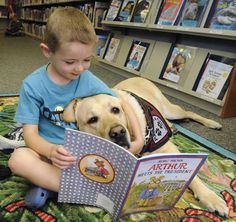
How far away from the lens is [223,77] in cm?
198

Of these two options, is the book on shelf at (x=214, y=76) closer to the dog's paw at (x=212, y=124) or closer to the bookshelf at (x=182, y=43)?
the bookshelf at (x=182, y=43)

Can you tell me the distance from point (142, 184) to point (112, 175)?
0.29ft

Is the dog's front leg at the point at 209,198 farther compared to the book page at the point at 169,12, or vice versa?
the book page at the point at 169,12

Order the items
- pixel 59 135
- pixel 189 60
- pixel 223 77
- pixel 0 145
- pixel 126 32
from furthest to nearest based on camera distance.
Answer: pixel 126 32
pixel 189 60
pixel 223 77
pixel 0 145
pixel 59 135

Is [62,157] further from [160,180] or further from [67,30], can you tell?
[67,30]

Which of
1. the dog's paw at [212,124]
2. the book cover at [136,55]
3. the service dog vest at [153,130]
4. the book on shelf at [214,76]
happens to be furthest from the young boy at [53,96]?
the book cover at [136,55]

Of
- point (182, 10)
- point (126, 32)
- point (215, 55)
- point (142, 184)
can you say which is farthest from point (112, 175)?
point (126, 32)

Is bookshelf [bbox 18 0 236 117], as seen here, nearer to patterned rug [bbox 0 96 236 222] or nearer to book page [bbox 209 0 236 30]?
book page [bbox 209 0 236 30]

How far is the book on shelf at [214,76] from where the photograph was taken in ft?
6.40

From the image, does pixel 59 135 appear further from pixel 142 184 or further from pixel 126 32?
pixel 126 32

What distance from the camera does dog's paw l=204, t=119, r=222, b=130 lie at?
5.69ft

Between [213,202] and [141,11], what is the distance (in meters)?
2.17

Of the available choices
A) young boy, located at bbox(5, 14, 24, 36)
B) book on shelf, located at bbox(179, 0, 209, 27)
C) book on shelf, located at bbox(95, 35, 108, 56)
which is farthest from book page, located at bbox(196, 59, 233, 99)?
young boy, located at bbox(5, 14, 24, 36)

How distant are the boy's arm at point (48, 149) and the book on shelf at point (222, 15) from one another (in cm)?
151
